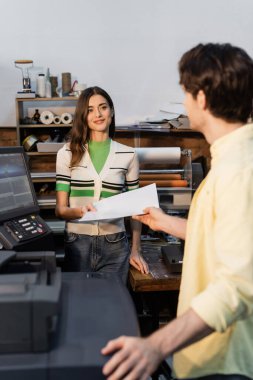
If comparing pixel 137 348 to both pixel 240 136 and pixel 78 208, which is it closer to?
pixel 240 136

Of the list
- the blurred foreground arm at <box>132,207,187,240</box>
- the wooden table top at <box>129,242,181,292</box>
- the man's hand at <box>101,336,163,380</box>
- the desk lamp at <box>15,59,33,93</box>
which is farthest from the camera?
the desk lamp at <box>15,59,33,93</box>

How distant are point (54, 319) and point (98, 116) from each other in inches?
52.3

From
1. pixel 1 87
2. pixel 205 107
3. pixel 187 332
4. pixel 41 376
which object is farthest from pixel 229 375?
pixel 1 87

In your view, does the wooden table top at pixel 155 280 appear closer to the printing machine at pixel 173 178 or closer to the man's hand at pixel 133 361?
the printing machine at pixel 173 178

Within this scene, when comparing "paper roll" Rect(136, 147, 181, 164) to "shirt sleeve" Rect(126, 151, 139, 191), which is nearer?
"shirt sleeve" Rect(126, 151, 139, 191)

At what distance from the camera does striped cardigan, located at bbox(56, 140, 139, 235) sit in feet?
6.52

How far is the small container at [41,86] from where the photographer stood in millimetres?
2803

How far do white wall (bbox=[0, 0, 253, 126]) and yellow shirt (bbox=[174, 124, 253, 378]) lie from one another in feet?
7.53

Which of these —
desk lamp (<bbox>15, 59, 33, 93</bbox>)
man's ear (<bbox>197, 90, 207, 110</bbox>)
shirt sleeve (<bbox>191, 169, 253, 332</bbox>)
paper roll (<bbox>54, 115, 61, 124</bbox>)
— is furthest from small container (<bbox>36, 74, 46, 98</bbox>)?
shirt sleeve (<bbox>191, 169, 253, 332</bbox>)

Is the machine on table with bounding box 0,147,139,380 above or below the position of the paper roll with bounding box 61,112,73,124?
below

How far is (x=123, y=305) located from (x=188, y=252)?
0.20 m

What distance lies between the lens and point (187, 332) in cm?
77

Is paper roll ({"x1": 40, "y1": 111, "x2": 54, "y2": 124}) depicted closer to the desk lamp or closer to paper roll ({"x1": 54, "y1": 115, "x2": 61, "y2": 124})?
paper roll ({"x1": 54, "y1": 115, "x2": 61, "y2": 124})

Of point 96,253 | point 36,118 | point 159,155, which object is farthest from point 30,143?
point 96,253
